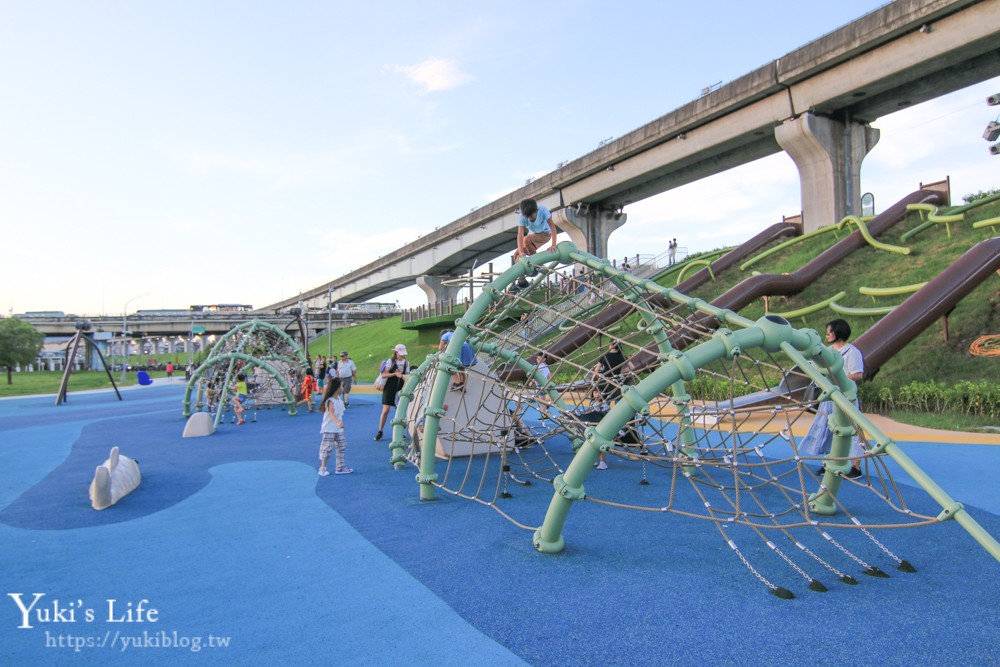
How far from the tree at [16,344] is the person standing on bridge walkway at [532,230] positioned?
4748cm

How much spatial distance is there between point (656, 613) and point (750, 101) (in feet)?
82.3

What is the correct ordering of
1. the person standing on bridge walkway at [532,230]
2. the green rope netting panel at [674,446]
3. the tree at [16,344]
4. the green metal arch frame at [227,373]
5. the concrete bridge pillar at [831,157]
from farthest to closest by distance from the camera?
1. the tree at [16,344]
2. the concrete bridge pillar at [831,157]
3. the green metal arch frame at [227,373]
4. the person standing on bridge walkway at [532,230]
5. the green rope netting panel at [674,446]

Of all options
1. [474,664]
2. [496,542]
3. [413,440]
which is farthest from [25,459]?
[474,664]

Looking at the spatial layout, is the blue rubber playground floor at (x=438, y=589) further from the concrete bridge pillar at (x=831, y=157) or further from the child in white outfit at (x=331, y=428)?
the concrete bridge pillar at (x=831, y=157)

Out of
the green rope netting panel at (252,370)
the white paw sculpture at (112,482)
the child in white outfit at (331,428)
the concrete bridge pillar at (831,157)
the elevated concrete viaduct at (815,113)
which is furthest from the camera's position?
the concrete bridge pillar at (831,157)

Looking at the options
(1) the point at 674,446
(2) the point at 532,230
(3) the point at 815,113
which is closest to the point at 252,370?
(2) the point at 532,230

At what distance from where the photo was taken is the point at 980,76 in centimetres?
1941

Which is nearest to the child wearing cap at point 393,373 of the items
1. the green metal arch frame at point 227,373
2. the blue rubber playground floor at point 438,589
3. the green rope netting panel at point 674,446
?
the green rope netting panel at point 674,446

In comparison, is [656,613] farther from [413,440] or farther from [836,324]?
[413,440]

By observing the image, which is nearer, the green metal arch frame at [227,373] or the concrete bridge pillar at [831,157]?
the green metal arch frame at [227,373]

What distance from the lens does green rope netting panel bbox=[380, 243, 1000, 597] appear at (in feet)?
12.7

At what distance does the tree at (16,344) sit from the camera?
Result: 41000 millimetres

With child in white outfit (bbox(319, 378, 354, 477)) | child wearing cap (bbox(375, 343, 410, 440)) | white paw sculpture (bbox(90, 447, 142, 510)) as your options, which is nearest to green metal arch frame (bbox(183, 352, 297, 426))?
child wearing cap (bbox(375, 343, 410, 440))

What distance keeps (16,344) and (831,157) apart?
52.0 meters
